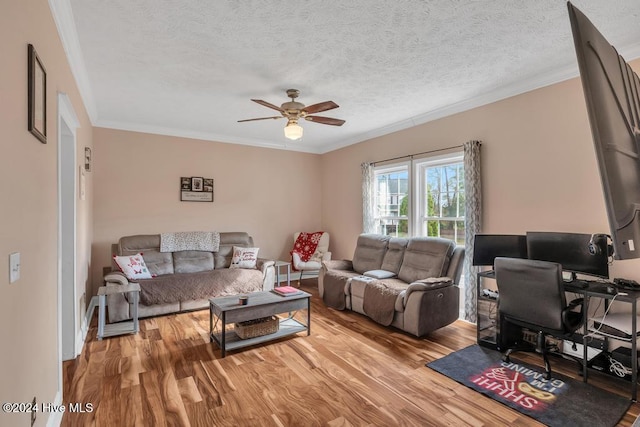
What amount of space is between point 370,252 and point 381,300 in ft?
3.71

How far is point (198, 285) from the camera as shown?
13.8 ft

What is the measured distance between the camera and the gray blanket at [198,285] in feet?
12.8

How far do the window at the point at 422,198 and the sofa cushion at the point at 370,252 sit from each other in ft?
1.45

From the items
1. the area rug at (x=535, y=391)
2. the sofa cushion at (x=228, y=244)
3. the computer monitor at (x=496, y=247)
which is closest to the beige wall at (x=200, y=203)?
the sofa cushion at (x=228, y=244)

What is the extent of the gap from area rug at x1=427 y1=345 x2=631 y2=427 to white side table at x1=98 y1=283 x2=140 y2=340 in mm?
3079

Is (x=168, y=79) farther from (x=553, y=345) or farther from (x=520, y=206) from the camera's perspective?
(x=553, y=345)

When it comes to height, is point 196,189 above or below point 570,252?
above

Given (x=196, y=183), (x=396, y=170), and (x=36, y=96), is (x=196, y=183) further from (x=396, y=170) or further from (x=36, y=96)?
(x=36, y=96)

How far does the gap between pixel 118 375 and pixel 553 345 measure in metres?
3.80

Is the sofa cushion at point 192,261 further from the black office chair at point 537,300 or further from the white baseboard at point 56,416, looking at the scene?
the black office chair at point 537,300

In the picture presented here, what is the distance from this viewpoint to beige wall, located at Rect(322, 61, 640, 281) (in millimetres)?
Result: 2834

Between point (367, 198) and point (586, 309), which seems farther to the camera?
point (367, 198)

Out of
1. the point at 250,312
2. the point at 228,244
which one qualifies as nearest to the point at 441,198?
the point at 250,312

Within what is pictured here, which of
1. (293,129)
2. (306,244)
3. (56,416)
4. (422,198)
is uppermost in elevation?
(293,129)
